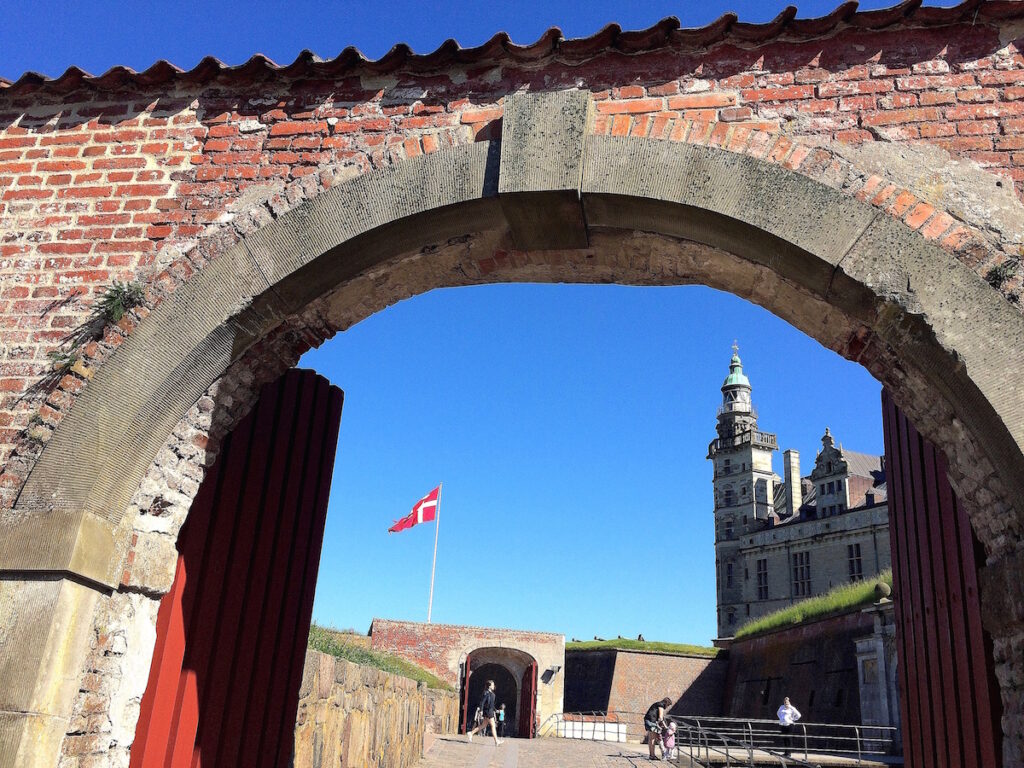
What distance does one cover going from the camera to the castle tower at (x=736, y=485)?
48344 mm

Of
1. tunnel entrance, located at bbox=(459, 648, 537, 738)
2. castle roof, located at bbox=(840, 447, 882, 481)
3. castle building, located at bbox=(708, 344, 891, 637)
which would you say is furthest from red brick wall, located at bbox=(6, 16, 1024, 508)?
castle roof, located at bbox=(840, 447, 882, 481)

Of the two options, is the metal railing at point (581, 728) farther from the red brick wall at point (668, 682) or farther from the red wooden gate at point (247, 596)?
the red wooden gate at point (247, 596)

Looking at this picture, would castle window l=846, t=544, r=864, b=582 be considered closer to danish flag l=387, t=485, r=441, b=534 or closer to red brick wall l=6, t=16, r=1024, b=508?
danish flag l=387, t=485, r=441, b=534

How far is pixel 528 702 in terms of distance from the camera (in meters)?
27.9

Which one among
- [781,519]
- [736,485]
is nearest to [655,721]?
[781,519]

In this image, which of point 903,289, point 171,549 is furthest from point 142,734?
point 903,289

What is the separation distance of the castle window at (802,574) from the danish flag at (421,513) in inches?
1162

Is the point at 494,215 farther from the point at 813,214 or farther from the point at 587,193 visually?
the point at 813,214

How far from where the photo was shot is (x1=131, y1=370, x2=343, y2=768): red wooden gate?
390 centimetres

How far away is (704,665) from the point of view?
31.7m

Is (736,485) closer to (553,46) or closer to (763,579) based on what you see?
(763,579)

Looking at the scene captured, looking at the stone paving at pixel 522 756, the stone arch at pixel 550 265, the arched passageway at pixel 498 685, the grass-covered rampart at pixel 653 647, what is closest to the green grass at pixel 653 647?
the grass-covered rampart at pixel 653 647

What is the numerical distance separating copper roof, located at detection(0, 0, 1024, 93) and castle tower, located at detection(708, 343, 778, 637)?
154 feet

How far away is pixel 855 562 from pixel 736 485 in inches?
478
